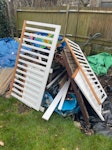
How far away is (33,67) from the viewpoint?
3.34m

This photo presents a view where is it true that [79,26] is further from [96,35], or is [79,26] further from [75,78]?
[75,78]

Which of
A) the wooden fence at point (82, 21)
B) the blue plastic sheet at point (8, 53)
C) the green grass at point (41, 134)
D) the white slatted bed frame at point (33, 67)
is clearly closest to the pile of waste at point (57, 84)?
the white slatted bed frame at point (33, 67)

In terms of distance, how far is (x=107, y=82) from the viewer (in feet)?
13.4

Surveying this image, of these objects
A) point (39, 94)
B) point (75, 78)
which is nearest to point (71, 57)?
point (75, 78)

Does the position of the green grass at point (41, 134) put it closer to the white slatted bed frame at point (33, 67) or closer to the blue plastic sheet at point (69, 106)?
the blue plastic sheet at point (69, 106)

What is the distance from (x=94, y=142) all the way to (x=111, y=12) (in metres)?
3.60

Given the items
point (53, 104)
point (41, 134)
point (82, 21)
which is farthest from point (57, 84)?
point (82, 21)

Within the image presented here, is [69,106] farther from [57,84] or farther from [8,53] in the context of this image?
[8,53]

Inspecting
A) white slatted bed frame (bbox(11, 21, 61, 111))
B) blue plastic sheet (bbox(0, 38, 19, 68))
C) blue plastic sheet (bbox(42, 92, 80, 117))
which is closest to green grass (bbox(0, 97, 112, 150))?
blue plastic sheet (bbox(42, 92, 80, 117))

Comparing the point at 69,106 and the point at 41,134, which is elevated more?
the point at 69,106

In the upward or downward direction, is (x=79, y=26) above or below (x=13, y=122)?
above

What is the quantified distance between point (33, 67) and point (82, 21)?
2.96 meters

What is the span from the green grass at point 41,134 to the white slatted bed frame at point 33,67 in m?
0.32

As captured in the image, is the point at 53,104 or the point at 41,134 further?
Result: the point at 53,104
